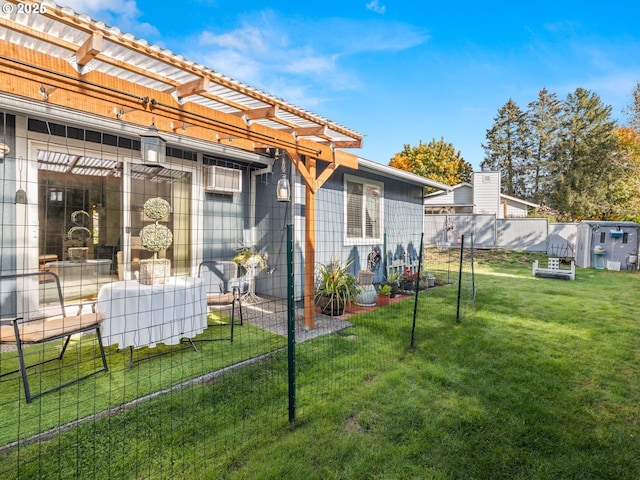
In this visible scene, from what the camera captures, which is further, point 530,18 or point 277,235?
point 530,18

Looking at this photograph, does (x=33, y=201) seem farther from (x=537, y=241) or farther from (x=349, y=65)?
(x=537, y=241)

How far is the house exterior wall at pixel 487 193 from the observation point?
21156 mm

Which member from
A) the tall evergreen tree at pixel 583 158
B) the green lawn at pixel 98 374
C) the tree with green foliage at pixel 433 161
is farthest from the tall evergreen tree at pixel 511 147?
the green lawn at pixel 98 374

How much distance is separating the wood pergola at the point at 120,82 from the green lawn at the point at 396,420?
2294mm

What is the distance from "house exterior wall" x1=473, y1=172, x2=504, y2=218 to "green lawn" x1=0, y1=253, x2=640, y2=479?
59.8 ft

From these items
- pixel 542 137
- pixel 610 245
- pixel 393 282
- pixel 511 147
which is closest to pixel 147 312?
pixel 393 282

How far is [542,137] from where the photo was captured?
2861 cm

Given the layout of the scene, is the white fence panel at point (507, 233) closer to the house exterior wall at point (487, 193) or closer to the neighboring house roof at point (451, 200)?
the house exterior wall at point (487, 193)

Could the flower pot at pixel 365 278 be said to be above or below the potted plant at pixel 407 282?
above

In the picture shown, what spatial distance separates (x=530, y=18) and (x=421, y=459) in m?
12.5

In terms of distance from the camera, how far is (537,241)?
16.0 meters

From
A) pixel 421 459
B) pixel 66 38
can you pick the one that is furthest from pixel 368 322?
pixel 66 38

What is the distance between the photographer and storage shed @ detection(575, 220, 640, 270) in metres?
11.2

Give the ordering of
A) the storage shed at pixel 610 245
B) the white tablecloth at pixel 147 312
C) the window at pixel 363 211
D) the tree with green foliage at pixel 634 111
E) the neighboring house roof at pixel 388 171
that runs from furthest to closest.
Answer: the tree with green foliage at pixel 634 111 < the storage shed at pixel 610 245 < the window at pixel 363 211 < the neighboring house roof at pixel 388 171 < the white tablecloth at pixel 147 312
